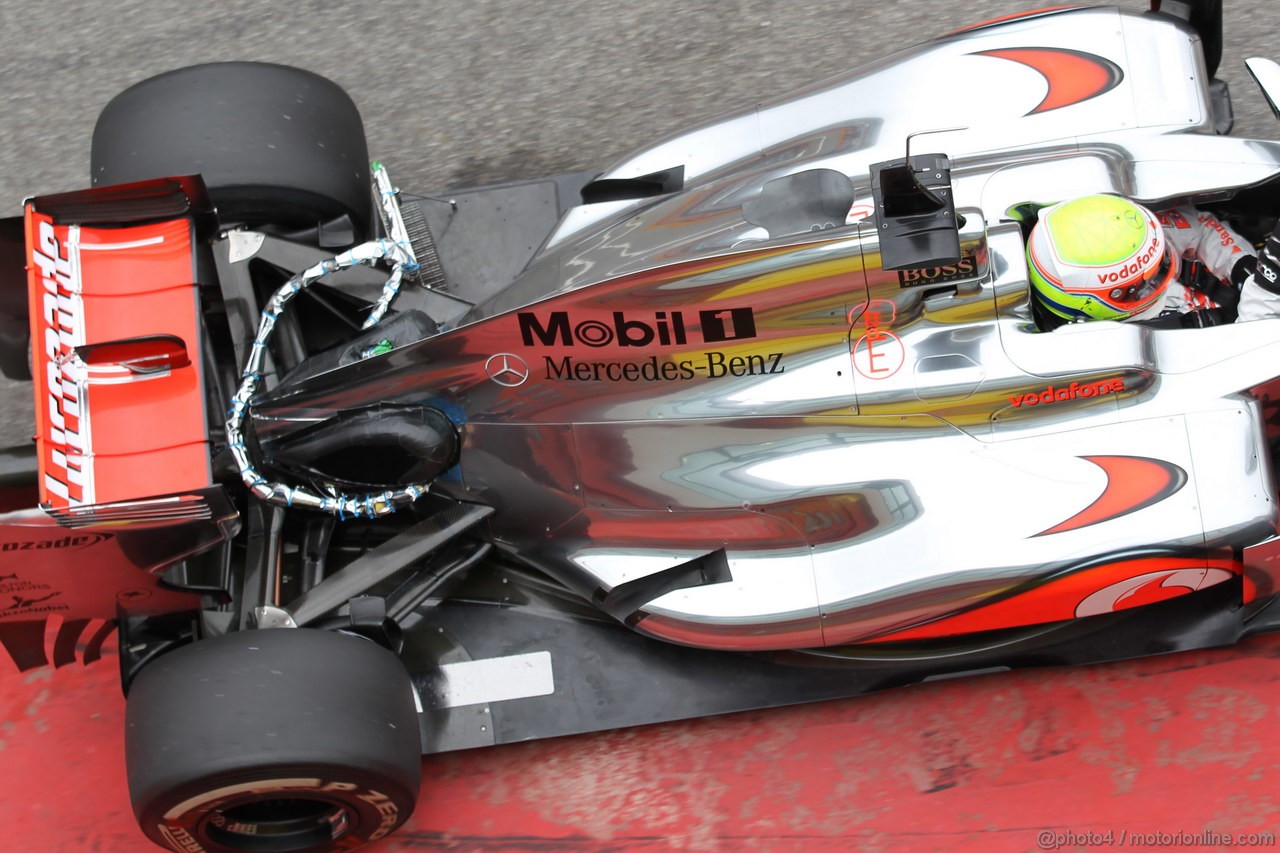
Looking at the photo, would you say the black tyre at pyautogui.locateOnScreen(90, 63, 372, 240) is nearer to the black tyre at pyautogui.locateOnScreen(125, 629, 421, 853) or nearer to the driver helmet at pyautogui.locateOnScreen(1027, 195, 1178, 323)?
the black tyre at pyautogui.locateOnScreen(125, 629, 421, 853)

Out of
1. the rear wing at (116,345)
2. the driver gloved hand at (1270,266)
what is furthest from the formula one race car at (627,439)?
the driver gloved hand at (1270,266)

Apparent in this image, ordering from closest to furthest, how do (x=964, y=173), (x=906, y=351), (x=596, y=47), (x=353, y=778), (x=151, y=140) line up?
(x=353, y=778), (x=906, y=351), (x=964, y=173), (x=151, y=140), (x=596, y=47)

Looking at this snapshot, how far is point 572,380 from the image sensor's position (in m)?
3.07

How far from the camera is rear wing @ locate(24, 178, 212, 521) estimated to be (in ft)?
9.02

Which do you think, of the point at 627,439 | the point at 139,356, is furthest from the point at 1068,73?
the point at 139,356

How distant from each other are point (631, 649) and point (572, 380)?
2.58 ft

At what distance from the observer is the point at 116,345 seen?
281 centimetres

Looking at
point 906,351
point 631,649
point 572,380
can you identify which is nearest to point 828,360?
point 906,351

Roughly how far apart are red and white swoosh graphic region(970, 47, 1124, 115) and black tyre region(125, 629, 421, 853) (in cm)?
236

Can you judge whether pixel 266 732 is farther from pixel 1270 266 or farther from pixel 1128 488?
pixel 1270 266

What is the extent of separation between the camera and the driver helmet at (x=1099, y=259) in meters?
2.86

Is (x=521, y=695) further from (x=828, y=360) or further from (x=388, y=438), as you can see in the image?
(x=828, y=360)

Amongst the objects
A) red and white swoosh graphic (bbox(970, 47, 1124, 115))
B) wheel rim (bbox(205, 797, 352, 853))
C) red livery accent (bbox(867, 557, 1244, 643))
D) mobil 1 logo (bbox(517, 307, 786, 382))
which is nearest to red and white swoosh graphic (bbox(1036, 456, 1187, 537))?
red livery accent (bbox(867, 557, 1244, 643))

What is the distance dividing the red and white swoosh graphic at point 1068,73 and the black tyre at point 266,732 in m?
2.36
